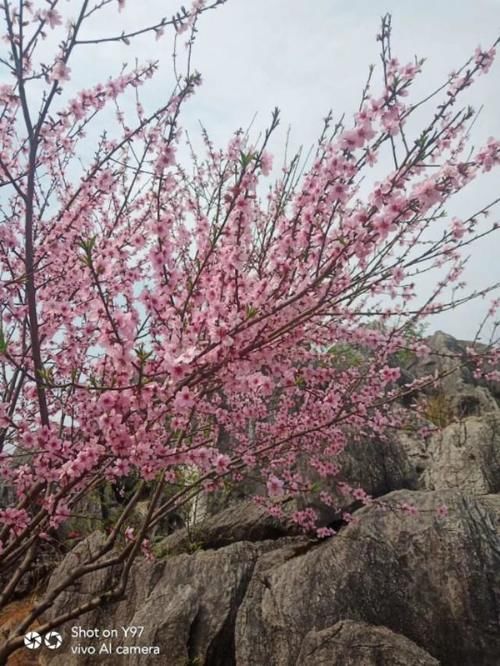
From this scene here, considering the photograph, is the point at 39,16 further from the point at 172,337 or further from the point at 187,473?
the point at 187,473

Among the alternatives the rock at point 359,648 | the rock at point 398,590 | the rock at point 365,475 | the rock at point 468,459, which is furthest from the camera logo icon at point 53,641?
the rock at point 468,459

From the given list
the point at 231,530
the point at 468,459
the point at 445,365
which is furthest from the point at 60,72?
the point at 445,365

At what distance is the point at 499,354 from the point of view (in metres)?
5.84

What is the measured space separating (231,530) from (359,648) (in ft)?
12.9

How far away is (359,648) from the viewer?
4410 millimetres

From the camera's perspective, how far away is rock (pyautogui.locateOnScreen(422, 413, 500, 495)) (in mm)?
8867

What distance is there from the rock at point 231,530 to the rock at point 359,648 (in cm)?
303

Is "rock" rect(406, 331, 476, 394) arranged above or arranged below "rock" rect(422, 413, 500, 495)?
above

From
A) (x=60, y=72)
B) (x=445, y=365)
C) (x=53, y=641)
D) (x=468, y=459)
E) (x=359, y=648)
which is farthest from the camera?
(x=445, y=365)

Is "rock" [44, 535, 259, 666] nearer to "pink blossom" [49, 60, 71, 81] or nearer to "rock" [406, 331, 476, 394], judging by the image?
"pink blossom" [49, 60, 71, 81]

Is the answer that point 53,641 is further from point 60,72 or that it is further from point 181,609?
point 60,72

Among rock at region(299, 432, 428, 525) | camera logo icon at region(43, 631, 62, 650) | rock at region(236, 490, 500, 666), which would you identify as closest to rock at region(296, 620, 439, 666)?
rock at region(236, 490, 500, 666)

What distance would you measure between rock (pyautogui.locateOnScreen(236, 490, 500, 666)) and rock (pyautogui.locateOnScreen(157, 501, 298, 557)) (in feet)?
5.55

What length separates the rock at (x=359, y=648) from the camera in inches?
168
